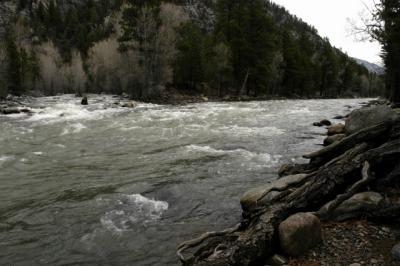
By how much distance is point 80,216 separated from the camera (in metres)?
8.30

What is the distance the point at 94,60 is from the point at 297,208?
58.0 m

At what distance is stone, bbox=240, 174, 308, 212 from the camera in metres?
7.73

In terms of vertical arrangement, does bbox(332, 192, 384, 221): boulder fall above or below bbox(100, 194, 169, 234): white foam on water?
above

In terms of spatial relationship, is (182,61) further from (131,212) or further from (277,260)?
A: (277,260)

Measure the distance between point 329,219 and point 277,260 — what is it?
151 centimetres

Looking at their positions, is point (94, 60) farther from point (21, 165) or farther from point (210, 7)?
point (210, 7)

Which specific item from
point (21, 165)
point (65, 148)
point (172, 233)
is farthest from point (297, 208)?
point (65, 148)

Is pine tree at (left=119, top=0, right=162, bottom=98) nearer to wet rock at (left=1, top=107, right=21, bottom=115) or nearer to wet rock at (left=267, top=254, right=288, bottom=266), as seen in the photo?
wet rock at (left=1, top=107, right=21, bottom=115)

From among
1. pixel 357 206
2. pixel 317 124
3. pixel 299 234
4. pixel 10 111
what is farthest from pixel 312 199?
pixel 10 111

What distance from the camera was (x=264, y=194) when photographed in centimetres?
783

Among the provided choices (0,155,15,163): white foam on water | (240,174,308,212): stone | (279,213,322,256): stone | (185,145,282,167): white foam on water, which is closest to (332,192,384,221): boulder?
(279,213,322,256): stone

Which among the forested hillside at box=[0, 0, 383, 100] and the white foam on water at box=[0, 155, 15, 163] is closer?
the white foam on water at box=[0, 155, 15, 163]

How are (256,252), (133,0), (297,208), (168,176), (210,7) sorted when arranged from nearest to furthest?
1. (256,252)
2. (297,208)
3. (168,176)
4. (133,0)
5. (210,7)

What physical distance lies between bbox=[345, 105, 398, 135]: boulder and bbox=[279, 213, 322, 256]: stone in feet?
18.1
